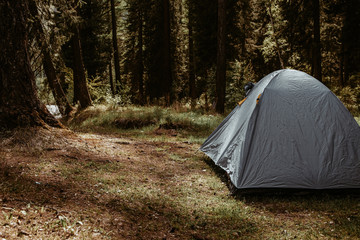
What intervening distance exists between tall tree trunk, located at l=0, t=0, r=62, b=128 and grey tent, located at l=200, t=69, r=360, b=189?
4266 mm

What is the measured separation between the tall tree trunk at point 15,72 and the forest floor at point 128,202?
1.16 ft

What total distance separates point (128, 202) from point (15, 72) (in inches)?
138

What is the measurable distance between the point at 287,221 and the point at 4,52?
19.3 feet

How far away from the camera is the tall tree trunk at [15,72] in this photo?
195 inches

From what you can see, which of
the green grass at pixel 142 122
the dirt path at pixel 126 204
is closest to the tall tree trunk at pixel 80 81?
the green grass at pixel 142 122

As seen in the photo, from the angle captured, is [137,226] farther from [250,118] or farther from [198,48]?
[198,48]

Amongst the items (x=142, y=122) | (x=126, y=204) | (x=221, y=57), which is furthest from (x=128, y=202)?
(x=221, y=57)

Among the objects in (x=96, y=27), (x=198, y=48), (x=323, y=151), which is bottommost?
(x=323, y=151)

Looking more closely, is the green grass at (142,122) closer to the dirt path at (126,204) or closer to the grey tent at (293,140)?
the dirt path at (126,204)

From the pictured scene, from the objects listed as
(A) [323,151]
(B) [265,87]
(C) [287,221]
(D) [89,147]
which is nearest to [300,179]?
(A) [323,151]

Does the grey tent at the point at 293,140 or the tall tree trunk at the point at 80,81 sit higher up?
the tall tree trunk at the point at 80,81

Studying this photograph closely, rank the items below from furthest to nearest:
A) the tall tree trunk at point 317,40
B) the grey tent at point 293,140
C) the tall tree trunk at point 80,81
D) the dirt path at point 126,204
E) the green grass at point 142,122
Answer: the tall tree trunk at point 317,40 < the tall tree trunk at point 80,81 < the green grass at point 142,122 < the grey tent at point 293,140 < the dirt path at point 126,204

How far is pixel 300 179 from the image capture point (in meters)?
4.59

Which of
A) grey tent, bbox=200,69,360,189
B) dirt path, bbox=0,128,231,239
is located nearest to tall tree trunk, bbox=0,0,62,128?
dirt path, bbox=0,128,231,239
